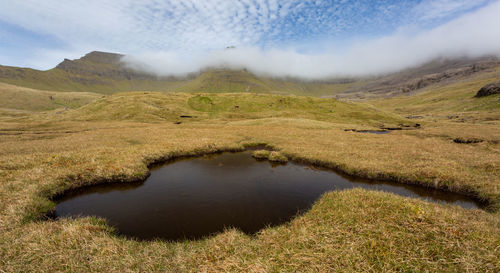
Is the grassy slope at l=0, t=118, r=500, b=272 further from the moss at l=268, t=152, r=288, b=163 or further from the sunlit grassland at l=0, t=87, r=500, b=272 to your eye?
the moss at l=268, t=152, r=288, b=163

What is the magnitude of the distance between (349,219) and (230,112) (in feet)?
297

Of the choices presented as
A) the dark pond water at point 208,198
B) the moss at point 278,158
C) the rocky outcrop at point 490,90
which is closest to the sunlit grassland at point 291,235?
the dark pond water at point 208,198

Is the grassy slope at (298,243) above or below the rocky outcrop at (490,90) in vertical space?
below

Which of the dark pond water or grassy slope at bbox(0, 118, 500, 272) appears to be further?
the dark pond water

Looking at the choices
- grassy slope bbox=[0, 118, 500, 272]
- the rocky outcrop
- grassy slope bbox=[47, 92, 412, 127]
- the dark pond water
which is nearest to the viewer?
grassy slope bbox=[0, 118, 500, 272]

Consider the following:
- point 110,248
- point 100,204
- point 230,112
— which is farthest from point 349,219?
point 230,112

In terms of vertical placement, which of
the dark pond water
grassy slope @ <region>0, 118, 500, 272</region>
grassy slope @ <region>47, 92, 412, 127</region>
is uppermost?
grassy slope @ <region>47, 92, 412, 127</region>

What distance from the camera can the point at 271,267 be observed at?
6465mm

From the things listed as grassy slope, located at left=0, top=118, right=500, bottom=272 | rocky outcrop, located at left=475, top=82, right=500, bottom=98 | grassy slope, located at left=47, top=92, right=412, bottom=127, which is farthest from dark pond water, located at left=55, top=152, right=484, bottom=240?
rocky outcrop, located at left=475, top=82, right=500, bottom=98

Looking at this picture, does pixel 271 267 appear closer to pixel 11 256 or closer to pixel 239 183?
pixel 11 256

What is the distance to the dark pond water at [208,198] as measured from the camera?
1124 cm

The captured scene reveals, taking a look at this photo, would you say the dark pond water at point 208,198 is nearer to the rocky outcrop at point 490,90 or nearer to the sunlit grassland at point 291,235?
the sunlit grassland at point 291,235

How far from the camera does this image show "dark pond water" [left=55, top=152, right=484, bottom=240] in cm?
1124

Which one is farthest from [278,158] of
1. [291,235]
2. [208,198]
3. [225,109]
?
[225,109]
